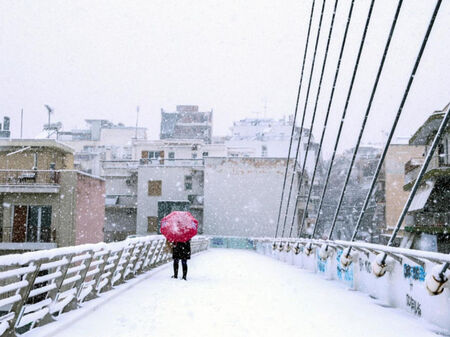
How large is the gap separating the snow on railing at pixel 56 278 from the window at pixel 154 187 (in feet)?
139

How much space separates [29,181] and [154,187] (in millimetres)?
20835

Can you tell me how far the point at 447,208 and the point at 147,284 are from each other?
26.4 metres

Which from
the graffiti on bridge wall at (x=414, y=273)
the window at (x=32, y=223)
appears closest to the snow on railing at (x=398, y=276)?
the graffiti on bridge wall at (x=414, y=273)

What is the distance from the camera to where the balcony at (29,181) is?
33.6 metres

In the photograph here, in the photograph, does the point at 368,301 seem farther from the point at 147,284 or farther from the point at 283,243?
the point at 283,243

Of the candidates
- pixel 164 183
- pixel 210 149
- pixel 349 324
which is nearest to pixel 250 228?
pixel 164 183

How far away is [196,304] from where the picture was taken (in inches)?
325

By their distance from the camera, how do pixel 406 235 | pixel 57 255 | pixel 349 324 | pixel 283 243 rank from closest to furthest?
pixel 57 255 → pixel 349 324 → pixel 283 243 → pixel 406 235

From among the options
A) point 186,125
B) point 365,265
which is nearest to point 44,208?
point 365,265

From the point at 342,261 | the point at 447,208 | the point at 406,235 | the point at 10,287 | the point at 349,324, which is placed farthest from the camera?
the point at 406,235

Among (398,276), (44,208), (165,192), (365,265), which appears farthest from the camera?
(165,192)

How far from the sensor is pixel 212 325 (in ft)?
20.9

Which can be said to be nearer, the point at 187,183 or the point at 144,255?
the point at 144,255

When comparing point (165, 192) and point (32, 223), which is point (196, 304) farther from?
point (165, 192)
